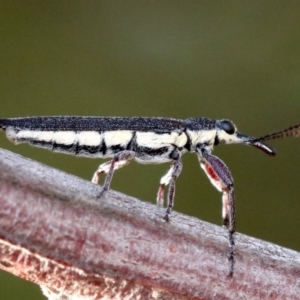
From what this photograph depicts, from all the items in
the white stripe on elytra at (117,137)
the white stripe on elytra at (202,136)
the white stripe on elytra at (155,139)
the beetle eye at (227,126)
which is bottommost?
the white stripe on elytra at (117,137)

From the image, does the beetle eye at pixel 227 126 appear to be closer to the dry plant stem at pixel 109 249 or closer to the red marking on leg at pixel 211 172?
the red marking on leg at pixel 211 172

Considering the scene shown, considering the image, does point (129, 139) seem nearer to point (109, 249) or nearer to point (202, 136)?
point (202, 136)

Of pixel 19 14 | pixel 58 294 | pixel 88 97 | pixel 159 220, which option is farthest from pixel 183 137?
pixel 19 14

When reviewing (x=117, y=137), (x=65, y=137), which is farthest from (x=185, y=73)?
(x=65, y=137)

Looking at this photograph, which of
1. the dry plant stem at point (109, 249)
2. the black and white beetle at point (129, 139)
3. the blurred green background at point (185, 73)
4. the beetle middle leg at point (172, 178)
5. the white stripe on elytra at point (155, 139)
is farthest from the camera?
the blurred green background at point (185, 73)

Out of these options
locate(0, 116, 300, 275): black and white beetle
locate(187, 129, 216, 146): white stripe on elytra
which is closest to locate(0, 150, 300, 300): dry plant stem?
locate(0, 116, 300, 275): black and white beetle

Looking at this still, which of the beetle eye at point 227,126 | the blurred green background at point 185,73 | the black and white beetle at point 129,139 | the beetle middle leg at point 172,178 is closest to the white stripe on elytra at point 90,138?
the black and white beetle at point 129,139
